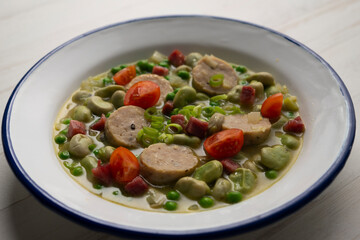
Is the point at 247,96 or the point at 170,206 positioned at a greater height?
the point at 247,96

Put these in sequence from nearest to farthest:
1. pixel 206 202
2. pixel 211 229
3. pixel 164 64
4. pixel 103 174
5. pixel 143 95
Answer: pixel 211 229, pixel 206 202, pixel 103 174, pixel 143 95, pixel 164 64

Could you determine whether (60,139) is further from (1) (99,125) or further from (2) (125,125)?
(2) (125,125)

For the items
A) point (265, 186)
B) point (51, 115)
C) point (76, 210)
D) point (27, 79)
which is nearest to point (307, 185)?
point (265, 186)

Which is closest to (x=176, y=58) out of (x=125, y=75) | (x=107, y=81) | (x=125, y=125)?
(x=125, y=75)

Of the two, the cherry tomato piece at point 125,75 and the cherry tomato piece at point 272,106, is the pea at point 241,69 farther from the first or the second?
the cherry tomato piece at point 125,75

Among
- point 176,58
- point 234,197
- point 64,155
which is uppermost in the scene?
point 176,58

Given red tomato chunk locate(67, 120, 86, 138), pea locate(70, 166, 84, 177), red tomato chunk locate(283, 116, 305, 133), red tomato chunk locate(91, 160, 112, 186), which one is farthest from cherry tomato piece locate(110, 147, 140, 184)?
red tomato chunk locate(283, 116, 305, 133)

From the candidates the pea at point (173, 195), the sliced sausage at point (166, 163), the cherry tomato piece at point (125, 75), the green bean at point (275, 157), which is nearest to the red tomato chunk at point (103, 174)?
the sliced sausage at point (166, 163)

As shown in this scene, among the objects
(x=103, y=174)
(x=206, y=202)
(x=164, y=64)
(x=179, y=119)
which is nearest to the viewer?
(x=206, y=202)
